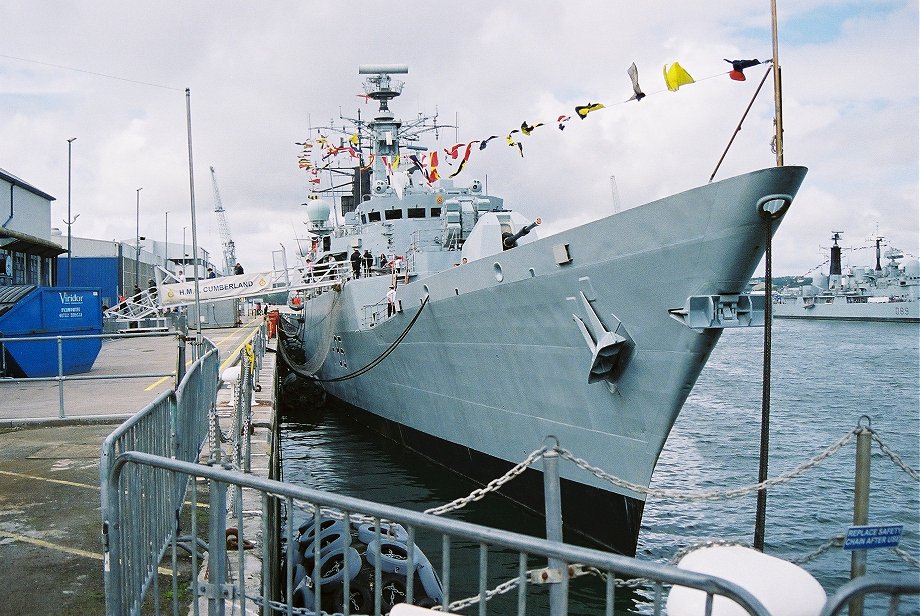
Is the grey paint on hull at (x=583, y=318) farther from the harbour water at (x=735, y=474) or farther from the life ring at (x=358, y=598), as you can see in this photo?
the life ring at (x=358, y=598)

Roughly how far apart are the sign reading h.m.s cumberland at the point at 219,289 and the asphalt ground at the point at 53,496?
512 centimetres

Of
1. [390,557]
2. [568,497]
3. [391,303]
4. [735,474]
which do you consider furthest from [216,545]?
[735,474]

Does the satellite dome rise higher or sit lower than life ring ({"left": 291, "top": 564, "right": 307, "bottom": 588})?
higher

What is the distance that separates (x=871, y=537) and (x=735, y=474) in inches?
410

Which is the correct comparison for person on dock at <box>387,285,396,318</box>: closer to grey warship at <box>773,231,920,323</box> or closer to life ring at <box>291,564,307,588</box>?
life ring at <box>291,564,307,588</box>

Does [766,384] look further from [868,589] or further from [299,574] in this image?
[299,574]

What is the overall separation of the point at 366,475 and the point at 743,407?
13170 mm

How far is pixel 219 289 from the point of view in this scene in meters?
17.2

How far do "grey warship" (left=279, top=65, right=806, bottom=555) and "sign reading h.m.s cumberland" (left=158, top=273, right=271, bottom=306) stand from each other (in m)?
4.12

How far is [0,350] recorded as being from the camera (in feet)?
40.2

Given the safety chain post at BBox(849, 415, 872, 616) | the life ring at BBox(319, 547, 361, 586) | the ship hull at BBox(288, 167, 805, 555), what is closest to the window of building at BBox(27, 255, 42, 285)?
the ship hull at BBox(288, 167, 805, 555)

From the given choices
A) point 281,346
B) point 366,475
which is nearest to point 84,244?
point 281,346

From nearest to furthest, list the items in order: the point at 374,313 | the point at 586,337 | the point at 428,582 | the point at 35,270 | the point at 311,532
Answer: the point at 428,582, the point at 311,532, the point at 586,337, the point at 374,313, the point at 35,270

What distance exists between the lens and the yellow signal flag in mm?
5656
